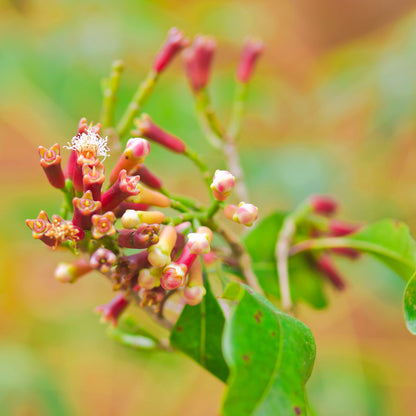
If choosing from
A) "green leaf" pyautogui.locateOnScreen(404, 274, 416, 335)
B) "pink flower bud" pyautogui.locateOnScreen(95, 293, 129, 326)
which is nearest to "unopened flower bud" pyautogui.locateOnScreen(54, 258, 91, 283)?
"pink flower bud" pyautogui.locateOnScreen(95, 293, 129, 326)

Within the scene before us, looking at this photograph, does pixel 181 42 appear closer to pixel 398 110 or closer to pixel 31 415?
pixel 398 110

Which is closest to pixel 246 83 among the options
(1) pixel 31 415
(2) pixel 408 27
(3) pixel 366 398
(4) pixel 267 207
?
(2) pixel 408 27

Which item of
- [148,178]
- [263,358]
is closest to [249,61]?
[148,178]

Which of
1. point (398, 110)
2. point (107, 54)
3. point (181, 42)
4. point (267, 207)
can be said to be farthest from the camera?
point (267, 207)

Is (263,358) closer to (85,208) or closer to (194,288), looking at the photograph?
(194,288)

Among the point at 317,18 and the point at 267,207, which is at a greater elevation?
the point at 317,18

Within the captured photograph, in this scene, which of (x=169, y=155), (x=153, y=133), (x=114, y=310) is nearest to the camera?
(x=114, y=310)

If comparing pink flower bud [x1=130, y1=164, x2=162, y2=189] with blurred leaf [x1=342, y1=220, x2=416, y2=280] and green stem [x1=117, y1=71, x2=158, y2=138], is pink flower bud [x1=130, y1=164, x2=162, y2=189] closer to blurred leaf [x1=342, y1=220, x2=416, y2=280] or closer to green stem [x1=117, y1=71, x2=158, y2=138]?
green stem [x1=117, y1=71, x2=158, y2=138]
